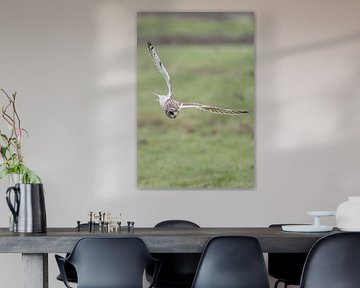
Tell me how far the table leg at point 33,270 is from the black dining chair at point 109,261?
6.4 inches

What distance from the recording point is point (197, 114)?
589 centimetres

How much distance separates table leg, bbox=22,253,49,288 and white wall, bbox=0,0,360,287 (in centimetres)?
205

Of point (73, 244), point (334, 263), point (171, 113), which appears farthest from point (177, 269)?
point (171, 113)

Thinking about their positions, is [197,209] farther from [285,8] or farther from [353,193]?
[285,8]

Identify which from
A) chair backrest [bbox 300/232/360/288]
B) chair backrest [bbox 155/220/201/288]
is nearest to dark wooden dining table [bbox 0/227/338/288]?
chair backrest [bbox 300/232/360/288]

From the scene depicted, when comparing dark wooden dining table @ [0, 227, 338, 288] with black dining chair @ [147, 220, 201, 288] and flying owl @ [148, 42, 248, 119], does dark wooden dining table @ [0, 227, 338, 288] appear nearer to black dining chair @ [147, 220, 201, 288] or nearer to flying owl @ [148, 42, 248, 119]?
black dining chair @ [147, 220, 201, 288]

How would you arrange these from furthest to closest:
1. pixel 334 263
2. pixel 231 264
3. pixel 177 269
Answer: pixel 177 269 → pixel 231 264 → pixel 334 263

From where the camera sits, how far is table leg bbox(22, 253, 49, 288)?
372 centimetres

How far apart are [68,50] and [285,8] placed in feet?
5.68

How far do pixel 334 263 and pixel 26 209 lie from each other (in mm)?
1564

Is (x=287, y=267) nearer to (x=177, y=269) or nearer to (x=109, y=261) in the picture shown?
(x=177, y=269)

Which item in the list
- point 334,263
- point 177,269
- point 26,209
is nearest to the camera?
point 334,263

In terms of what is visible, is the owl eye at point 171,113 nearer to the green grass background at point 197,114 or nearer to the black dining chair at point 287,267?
the green grass background at point 197,114

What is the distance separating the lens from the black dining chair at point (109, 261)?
3.60m
